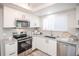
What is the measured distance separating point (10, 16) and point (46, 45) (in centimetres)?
162

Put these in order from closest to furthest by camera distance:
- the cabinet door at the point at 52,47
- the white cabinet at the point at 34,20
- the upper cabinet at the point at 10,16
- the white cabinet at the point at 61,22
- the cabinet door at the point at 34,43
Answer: the upper cabinet at the point at 10,16 < the cabinet door at the point at 52,47 < the white cabinet at the point at 61,22 < the cabinet door at the point at 34,43 < the white cabinet at the point at 34,20

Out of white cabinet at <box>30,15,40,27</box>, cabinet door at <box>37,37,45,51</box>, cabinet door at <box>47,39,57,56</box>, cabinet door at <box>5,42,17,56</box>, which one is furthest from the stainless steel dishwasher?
white cabinet at <box>30,15,40,27</box>

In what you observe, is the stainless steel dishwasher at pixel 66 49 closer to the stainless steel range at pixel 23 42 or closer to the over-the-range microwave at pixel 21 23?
the stainless steel range at pixel 23 42

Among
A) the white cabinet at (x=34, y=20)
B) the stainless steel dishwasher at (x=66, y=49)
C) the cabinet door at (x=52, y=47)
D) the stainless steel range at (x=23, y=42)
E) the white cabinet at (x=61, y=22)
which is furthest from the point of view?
the white cabinet at (x=34, y=20)

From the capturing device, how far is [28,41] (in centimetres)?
250

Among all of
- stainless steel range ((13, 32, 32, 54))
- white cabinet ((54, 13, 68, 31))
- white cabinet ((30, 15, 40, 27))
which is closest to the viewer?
stainless steel range ((13, 32, 32, 54))

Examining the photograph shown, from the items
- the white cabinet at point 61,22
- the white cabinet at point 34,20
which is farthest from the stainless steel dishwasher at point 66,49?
the white cabinet at point 34,20

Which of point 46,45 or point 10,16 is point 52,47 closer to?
Result: point 46,45

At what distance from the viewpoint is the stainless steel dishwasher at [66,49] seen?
5.24 feet

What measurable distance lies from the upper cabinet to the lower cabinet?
1.11 metres

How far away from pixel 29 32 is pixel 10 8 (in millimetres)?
1371

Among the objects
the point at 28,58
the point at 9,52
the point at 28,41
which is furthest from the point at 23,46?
the point at 28,58

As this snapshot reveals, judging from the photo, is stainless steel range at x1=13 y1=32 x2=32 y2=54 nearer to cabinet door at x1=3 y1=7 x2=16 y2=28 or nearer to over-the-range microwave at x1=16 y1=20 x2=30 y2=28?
over-the-range microwave at x1=16 y1=20 x2=30 y2=28

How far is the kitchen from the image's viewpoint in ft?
5.80
